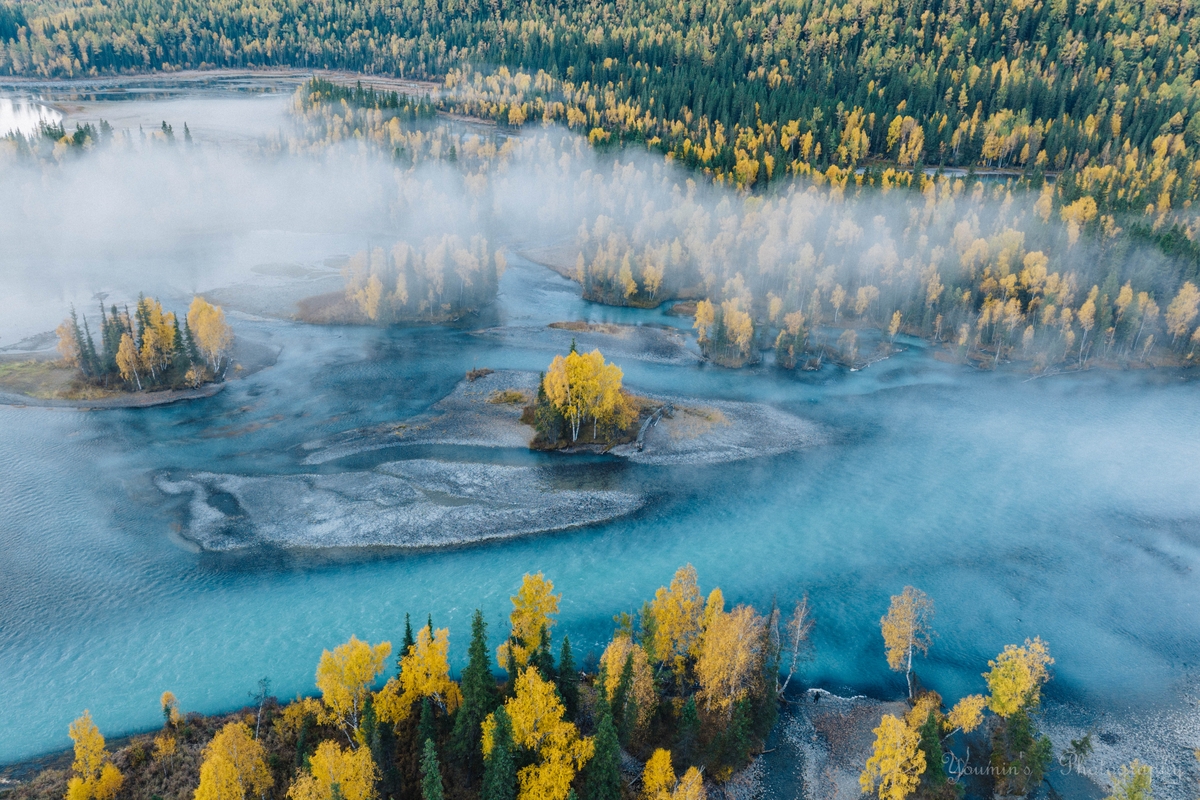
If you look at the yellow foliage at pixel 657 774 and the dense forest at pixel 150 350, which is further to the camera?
the dense forest at pixel 150 350

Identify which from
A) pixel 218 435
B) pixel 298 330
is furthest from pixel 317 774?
pixel 298 330

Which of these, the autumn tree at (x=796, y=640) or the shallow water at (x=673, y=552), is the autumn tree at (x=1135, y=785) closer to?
the shallow water at (x=673, y=552)

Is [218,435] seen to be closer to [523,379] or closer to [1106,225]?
[523,379]

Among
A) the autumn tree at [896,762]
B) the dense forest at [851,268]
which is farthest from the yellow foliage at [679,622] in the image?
the dense forest at [851,268]

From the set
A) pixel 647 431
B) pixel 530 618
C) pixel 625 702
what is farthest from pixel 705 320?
pixel 625 702

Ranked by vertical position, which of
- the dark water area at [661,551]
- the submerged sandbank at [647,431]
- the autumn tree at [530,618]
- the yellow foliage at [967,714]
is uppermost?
the autumn tree at [530,618]

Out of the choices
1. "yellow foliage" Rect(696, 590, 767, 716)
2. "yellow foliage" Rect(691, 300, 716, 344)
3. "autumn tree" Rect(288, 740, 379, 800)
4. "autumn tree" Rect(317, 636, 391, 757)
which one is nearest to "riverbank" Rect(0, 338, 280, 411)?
"autumn tree" Rect(317, 636, 391, 757)
